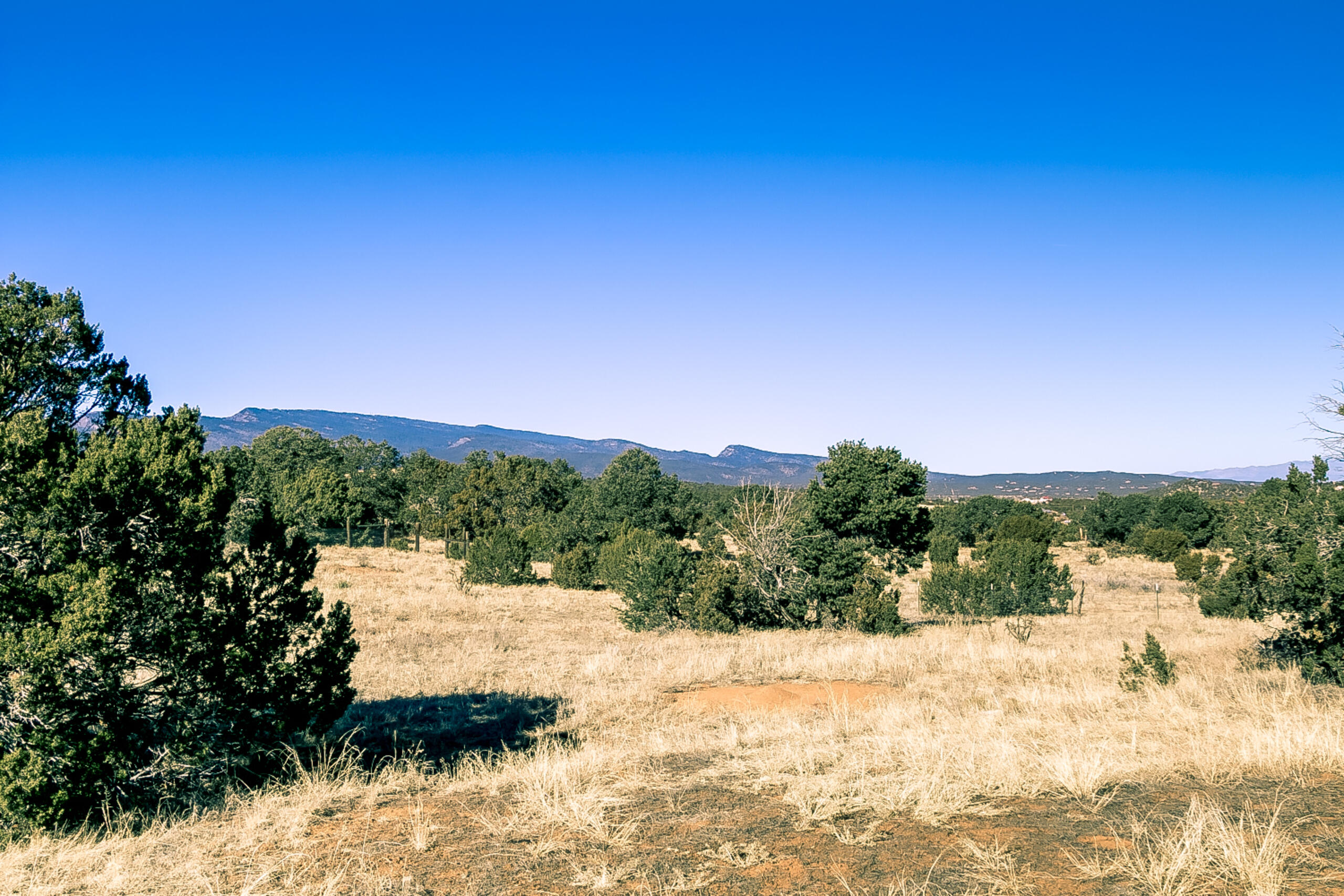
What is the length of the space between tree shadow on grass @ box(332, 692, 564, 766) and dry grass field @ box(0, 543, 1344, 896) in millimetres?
73

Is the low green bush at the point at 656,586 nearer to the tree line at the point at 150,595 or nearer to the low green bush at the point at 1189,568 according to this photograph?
the tree line at the point at 150,595

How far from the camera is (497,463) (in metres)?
58.3

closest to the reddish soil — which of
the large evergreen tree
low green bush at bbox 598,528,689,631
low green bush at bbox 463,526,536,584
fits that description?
the large evergreen tree

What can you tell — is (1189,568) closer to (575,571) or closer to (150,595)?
(575,571)

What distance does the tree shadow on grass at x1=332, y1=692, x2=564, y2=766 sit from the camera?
9.77 meters

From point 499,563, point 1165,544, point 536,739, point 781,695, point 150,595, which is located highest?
A: point 150,595

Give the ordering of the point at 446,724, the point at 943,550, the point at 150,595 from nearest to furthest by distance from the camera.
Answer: the point at 150,595, the point at 446,724, the point at 943,550

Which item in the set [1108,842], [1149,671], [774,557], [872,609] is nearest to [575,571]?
[774,557]

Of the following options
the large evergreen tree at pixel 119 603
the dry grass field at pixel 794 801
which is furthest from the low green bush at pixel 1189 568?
the large evergreen tree at pixel 119 603

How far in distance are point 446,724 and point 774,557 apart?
40.0 ft

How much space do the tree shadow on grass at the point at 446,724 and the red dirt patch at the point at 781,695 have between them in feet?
7.64

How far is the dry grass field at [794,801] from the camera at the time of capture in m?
4.65

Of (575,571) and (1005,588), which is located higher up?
(1005,588)

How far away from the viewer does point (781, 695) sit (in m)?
12.5
